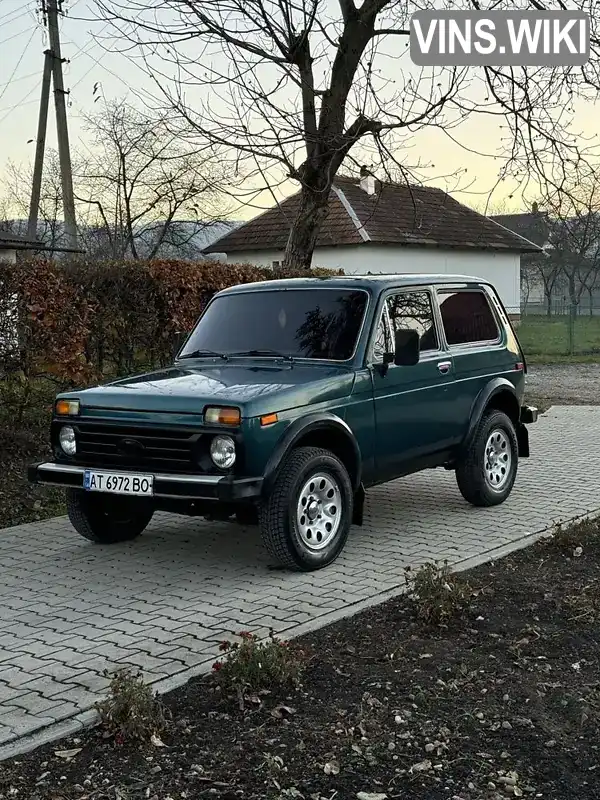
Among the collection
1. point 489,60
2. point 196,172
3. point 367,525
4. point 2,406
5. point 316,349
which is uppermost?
point 489,60

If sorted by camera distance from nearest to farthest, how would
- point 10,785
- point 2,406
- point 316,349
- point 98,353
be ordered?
point 10,785, point 316,349, point 2,406, point 98,353

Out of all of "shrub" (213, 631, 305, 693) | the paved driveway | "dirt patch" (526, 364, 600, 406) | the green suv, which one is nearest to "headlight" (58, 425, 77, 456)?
the green suv

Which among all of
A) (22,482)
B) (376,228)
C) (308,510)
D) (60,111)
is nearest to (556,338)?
(376,228)

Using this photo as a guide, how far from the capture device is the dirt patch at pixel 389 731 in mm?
3699

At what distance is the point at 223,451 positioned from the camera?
6305 mm

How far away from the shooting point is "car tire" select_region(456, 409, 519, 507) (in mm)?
8547

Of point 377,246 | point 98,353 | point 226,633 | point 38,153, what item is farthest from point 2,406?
point 377,246

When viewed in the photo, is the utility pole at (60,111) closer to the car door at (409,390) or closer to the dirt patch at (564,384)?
the dirt patch at (564,384)

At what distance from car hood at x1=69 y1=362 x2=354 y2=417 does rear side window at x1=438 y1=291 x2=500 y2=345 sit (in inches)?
66.0

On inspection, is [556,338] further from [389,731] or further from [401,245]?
[389,731]

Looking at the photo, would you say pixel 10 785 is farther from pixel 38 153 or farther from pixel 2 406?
pixel 38 153

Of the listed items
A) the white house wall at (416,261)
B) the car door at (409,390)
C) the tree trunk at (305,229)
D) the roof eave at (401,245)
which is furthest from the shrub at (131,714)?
the roof eave at (401,245)

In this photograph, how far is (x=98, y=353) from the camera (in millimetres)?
11164

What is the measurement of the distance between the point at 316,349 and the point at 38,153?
23.0m
